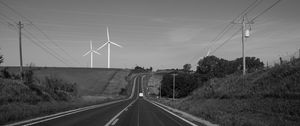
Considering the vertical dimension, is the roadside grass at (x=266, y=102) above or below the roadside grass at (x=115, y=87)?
above

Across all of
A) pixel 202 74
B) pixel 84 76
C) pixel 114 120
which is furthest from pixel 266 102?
pixel 202 74

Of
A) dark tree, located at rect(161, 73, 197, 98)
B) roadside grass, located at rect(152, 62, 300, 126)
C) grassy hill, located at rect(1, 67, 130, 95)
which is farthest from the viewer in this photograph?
dark tree, located at rect(161, 73, 197, 98)

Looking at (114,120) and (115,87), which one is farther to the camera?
(115,87)

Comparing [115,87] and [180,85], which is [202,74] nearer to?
[180,85]

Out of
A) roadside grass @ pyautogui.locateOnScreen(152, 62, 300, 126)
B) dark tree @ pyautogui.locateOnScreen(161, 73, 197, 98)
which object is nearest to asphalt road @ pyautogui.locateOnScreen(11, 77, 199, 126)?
roadside grass @ pyautogui.locateOnScreen(152, 62, 300, 126)

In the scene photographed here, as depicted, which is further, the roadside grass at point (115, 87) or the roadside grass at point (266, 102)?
the roadside grass at point (115, 87)

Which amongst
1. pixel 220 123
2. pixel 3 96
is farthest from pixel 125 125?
pixel 3 96

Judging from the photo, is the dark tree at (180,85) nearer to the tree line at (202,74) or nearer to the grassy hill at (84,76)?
the tree line at (202,74)

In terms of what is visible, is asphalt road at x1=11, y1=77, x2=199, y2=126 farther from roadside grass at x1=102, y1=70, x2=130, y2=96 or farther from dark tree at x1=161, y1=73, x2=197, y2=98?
dark tree at x1=161, y1=73, x2=197, y2=98

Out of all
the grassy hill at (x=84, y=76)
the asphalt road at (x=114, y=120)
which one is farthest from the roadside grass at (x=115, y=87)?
the asphalt road at (x=114, y=120)

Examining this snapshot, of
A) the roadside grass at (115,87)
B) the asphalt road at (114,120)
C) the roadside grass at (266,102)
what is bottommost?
the roadside grass at (115,87)

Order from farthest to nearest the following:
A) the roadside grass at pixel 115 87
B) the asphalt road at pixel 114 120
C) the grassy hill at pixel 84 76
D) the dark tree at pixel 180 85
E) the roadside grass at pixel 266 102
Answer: the roadside grass at pixel 115 87 → the dark tree at pixel 180 85 → the grassy hill at pixel 84 76 → the asphalt road at pixel 114 120 → the roadside grass at pixel 266 102

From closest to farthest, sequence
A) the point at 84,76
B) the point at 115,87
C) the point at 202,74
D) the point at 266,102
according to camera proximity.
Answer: the point at 266,102 < the point at 115,87 < the point at 84,76 < the point at 202,74

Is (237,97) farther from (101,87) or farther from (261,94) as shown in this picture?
(101,87)
